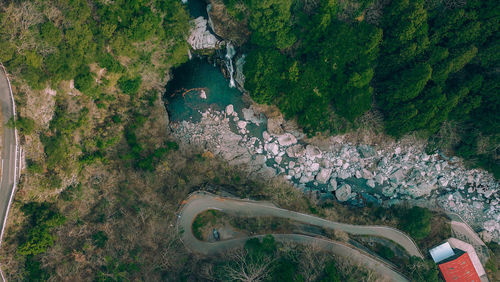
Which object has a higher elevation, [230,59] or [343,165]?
[230,59]

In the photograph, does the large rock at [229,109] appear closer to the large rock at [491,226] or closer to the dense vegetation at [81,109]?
the dense vegetation at [81,109]

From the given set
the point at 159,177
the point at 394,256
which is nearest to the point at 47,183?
the point at 159,177

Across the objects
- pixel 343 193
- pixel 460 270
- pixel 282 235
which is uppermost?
pixel 460 270

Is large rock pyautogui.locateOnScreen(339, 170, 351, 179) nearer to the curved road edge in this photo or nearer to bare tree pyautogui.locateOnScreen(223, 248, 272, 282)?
bare tree pyautogui.locateOnScreen(223, 248, 272, 282)

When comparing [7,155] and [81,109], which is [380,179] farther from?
[7,155]

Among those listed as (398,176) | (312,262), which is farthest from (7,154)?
(398,176)

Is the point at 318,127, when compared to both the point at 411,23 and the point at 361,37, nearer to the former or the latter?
the point at 361,37

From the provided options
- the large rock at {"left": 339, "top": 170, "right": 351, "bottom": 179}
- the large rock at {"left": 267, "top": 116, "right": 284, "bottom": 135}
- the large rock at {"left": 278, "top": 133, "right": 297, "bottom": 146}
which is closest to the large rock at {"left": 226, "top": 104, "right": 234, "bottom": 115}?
the large rock at {"left": 267, "top": 116, "right": 284, "bottom": 135}
